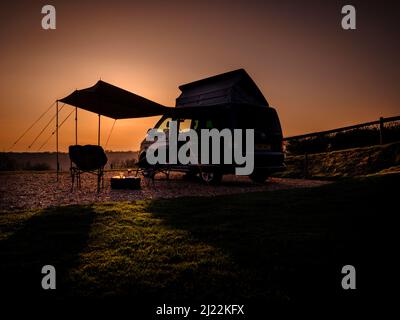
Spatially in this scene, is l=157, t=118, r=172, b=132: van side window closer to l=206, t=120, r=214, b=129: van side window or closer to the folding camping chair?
l=206, t=120, r=214, b=129: van side window

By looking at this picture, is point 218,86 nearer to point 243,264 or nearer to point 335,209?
point 335,209

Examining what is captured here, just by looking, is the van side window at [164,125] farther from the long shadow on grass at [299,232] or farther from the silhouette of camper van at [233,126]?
the long shadow on grass at [299,232]

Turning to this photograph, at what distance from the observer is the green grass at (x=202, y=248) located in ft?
7.86

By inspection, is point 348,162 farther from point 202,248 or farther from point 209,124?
point 202,248

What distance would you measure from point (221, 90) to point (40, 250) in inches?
650

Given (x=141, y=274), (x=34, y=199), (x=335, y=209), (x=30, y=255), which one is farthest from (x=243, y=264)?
(x=34, y=199)

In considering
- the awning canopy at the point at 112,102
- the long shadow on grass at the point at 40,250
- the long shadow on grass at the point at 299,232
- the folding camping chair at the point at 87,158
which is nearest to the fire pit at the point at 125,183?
the folding camping chair at the point at 87,158

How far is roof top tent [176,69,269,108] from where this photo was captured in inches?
728

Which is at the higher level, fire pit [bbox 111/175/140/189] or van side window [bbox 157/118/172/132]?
van side window [bbox 157/118/172/132]

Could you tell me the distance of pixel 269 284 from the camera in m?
2.41

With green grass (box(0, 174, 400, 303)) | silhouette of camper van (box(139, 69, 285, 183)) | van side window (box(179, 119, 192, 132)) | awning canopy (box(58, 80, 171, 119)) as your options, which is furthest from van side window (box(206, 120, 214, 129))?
green grass (box(0, 174, 400, 303))

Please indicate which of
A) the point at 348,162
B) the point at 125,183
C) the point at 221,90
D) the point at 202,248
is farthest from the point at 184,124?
the point at 221,90

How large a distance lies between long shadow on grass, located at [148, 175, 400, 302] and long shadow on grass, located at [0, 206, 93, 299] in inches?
47.9

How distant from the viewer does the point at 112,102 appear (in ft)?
32.4
